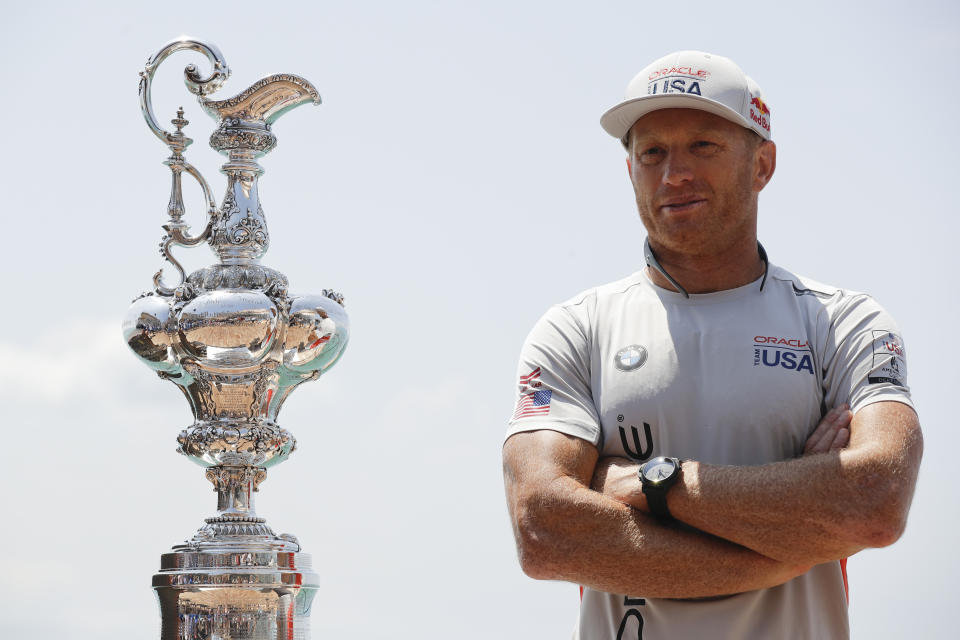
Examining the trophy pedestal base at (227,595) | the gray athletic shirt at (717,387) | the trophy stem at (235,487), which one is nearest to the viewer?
the gray athletic shirt at (717,387)

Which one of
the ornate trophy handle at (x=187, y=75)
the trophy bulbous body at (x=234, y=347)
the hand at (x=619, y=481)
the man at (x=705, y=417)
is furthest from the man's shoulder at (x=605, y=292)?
the ornate trophy handle at (x=187, y=75)

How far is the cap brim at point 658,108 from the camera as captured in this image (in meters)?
2.62

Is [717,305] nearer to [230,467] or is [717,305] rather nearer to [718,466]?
[718,466]

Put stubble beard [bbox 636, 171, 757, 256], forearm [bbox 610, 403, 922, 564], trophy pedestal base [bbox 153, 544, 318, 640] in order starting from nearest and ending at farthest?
forearm [bbox 610, 403, 922, 564] → stubble beard [bbox 636, 171, 757, 256] → trophy pedestal base [bbox 153, 544, 318, 640]

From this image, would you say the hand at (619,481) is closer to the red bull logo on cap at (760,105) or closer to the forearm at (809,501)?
the forearm at (809,501)

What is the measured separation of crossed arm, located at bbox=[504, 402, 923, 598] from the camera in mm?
2344

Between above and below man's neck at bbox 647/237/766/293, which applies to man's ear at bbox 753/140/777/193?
above

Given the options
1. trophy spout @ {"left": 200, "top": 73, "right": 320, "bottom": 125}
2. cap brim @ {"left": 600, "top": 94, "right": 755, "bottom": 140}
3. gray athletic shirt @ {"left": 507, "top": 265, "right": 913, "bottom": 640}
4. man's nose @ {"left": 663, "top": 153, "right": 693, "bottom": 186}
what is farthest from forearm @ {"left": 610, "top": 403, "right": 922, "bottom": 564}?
trophy spout @ {"left": 200, "top": 73, "right": 320, "bottom": 125}

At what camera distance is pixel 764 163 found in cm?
278

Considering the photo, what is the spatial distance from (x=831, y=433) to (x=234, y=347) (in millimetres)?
2311

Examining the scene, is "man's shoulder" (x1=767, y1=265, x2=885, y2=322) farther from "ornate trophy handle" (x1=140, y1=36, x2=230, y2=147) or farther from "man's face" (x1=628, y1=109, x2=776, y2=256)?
"ornate trophy handle" (x1=140, y1=36, x2=230, y2=147)

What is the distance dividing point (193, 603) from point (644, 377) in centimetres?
218

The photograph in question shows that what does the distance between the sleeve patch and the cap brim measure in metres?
0.52

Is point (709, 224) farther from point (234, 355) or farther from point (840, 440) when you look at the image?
point (234, 355)
